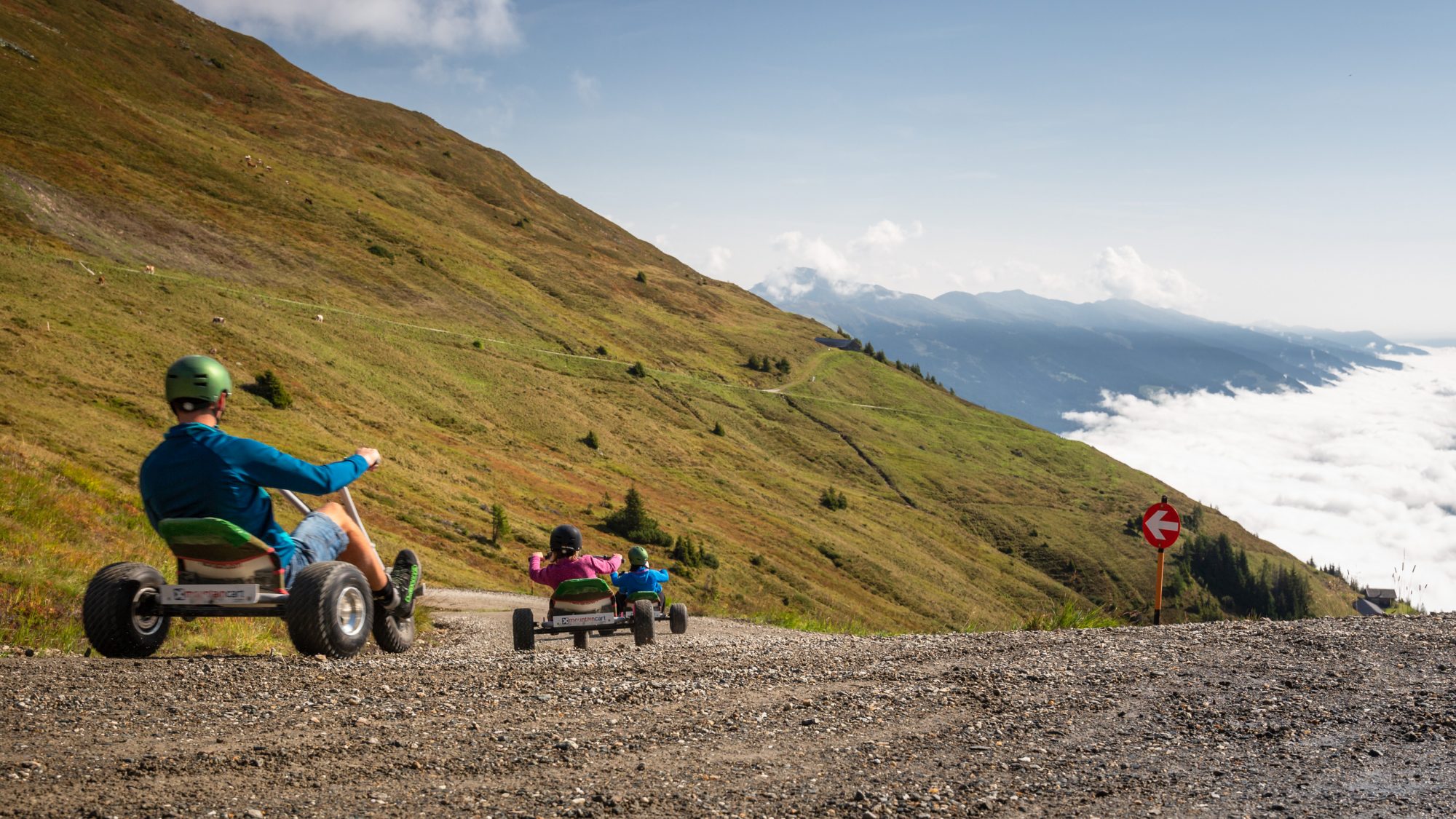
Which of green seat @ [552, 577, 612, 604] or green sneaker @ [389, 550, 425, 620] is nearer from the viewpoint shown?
green sneaker @ [389, 550, 425, 620]

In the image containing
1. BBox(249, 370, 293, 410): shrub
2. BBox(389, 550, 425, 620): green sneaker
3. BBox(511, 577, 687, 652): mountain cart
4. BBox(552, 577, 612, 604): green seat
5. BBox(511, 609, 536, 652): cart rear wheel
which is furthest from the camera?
BBox(249, 370, 293, 410): shrub

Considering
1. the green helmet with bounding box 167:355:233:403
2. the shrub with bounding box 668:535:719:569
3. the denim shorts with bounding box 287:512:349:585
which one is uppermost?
the green helmet with bounding box 167:355:233:403

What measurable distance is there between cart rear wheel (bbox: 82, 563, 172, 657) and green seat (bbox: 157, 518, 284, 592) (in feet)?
1.37

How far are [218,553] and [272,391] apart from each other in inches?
2057

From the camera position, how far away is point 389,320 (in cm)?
9600

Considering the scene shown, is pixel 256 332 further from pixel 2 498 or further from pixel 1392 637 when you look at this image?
pixel 1392 637

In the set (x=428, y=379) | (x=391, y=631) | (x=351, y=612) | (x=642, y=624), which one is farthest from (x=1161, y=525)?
(x=428, y=379)

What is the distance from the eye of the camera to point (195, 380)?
7672mm

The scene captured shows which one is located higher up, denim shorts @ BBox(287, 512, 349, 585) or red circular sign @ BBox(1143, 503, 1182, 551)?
denim shorts @ BBox(287, 512, 349, 585)

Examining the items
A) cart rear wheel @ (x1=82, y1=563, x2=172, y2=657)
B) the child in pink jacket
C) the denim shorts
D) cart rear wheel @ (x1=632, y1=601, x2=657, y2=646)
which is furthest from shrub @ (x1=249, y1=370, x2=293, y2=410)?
the denim shorts

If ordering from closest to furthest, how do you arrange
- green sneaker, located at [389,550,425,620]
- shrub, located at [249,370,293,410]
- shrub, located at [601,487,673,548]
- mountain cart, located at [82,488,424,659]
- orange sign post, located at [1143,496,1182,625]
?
mountain cart, located at [82,488,424,659], green sneaker, located at [389,550,425,620], orange sign post, located at [1143,496,1182,625], shrub, located at [249,370,293,410], shrub, located at [601,487,673,548]

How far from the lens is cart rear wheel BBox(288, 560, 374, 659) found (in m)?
7.91

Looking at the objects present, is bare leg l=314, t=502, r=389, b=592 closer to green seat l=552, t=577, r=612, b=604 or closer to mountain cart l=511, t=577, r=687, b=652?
mountain cart l=511, t=577, r=687, b=652

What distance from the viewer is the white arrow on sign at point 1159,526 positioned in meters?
17.3
